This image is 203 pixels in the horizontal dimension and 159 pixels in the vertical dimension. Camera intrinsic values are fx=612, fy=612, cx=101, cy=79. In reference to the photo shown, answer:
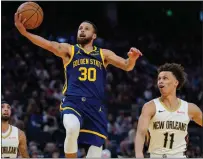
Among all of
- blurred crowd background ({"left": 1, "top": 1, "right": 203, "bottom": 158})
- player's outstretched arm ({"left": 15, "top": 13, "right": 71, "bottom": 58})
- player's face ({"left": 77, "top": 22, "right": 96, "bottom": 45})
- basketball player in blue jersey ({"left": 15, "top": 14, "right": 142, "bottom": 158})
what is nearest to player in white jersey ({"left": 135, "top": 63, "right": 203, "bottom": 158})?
basketball player in blue jersey ({"left": 15, "top": 14, "right": 142, "bottom": 158})

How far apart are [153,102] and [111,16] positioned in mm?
16031

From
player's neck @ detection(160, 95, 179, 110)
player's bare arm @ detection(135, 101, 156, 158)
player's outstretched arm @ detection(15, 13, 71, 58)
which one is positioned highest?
player's outstretched arm @ detection(15, 13, 71, 58)

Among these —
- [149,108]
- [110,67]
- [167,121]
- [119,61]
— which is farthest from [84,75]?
[110,67]

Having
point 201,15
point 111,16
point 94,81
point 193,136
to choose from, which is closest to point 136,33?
point 111,16

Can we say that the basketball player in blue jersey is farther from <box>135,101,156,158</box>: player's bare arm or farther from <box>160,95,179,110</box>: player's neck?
<box>135,101,156,158</box>: player's bare arm

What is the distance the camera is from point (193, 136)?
49.5 feet

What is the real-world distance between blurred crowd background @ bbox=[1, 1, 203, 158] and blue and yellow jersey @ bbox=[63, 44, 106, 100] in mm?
3968

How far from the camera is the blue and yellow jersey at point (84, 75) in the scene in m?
7.76

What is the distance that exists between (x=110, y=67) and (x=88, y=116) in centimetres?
1168

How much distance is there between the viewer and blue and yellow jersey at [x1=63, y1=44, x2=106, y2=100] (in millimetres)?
7758

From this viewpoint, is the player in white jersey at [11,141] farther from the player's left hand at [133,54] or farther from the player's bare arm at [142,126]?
the player's bare arm at [142,126]

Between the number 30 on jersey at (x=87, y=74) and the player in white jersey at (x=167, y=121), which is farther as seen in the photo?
the number 30 on jersey at (x=87, y=74)

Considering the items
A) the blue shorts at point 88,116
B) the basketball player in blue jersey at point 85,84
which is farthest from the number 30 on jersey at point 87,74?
the blue shorts at point 88,116

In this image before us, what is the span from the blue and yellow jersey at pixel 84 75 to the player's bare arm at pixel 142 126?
98 centimetres
